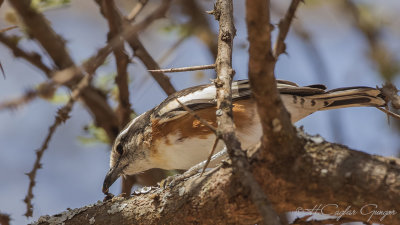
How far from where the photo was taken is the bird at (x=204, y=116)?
477cm

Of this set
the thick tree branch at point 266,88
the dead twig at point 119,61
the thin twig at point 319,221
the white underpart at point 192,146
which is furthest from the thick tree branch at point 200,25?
the thick tree branch at point 266,88

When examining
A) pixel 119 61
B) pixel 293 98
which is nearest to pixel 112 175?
pixel 119 61

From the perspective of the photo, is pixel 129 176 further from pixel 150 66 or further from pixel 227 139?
pixel 227 139

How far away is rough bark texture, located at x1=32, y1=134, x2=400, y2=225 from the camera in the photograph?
2.92 meters

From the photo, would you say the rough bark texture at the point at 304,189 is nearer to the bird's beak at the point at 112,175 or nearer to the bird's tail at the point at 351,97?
the bird's tail at the point at 351,97

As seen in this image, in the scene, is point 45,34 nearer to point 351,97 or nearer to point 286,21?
point 351,97

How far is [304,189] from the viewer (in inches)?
120

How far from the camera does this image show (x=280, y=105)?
2.66 meters

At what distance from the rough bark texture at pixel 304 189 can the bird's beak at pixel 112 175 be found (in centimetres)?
205

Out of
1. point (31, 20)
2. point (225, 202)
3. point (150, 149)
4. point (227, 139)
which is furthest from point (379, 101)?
point (31, 20)

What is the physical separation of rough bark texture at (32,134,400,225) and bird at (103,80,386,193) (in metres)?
1.21

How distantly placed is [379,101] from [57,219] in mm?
2965

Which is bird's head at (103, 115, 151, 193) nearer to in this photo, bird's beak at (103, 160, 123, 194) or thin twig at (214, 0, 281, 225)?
bird's beak at (103, 160, 123, 194)

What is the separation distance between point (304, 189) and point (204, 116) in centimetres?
203
